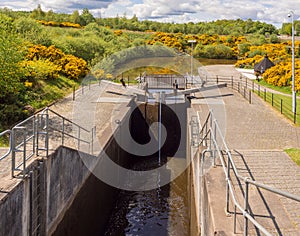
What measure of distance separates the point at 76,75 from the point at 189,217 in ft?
51.8

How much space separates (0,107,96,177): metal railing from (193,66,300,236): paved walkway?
149 inches

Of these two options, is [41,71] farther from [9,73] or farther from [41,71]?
[9,73]

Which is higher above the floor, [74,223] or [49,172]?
[49,172]

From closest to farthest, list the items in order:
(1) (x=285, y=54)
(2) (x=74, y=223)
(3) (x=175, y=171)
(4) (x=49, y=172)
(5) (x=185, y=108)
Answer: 1. (4) (x=49, y=172)
2. (2) (x=74, y=223)
3. (3) (x=175, y=171)
4. (5) (x=185, y=108)
5. (1) (x=285, y=54)

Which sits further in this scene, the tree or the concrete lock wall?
the tree

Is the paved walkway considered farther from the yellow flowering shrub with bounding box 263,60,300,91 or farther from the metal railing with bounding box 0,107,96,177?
the yellow flowering shrub with bounding box 263,60,300,91

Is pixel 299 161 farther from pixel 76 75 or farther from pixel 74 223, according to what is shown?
pixel 76 75

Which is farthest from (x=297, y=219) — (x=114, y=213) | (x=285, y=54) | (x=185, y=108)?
(x=285, y=54)

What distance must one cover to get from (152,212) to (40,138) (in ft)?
14.6

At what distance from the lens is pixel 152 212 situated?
11664 millimetres

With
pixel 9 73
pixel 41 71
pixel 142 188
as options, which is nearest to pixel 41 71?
pixel 41 71

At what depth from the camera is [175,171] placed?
1573 cm

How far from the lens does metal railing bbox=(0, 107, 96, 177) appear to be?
6.26m

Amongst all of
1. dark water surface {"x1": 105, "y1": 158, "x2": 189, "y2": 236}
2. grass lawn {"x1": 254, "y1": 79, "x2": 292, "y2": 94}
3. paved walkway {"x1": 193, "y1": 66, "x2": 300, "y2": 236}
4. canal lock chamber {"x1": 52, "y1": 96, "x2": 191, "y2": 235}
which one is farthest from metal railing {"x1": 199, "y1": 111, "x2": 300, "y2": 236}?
grass lawn {"x1": 254, "y1": 79, "x2": 292, "y2": 94}
